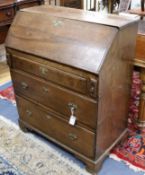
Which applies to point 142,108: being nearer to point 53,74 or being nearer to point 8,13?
point 53,74

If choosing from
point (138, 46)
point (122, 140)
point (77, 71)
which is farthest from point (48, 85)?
point (122, 140)

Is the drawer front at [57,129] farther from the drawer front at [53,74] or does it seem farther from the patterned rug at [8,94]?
the patterned rug at [8,94]

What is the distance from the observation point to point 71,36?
4.25ft

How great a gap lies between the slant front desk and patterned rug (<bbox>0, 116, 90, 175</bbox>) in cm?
10

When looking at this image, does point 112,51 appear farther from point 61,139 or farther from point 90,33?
point 61,139

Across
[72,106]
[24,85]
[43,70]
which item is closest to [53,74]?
[43,70]

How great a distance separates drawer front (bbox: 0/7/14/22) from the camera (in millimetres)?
2398

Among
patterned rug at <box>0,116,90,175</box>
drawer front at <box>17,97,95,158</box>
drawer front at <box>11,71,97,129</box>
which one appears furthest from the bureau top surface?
patterned rug at <box>0,116,90,175</box>

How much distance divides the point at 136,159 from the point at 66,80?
0.79m

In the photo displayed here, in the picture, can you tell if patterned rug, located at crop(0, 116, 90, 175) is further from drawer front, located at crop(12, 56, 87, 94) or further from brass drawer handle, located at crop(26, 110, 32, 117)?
drawer front, located at crop(12, 56, 87, 94)

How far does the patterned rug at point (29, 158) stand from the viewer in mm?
1560

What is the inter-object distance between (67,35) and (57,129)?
2.11 ft

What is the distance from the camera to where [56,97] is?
1.45 m

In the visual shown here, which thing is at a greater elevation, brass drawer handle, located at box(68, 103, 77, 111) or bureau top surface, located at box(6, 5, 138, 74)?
bureau top surface, located at box(6, 5, 138, 74)
